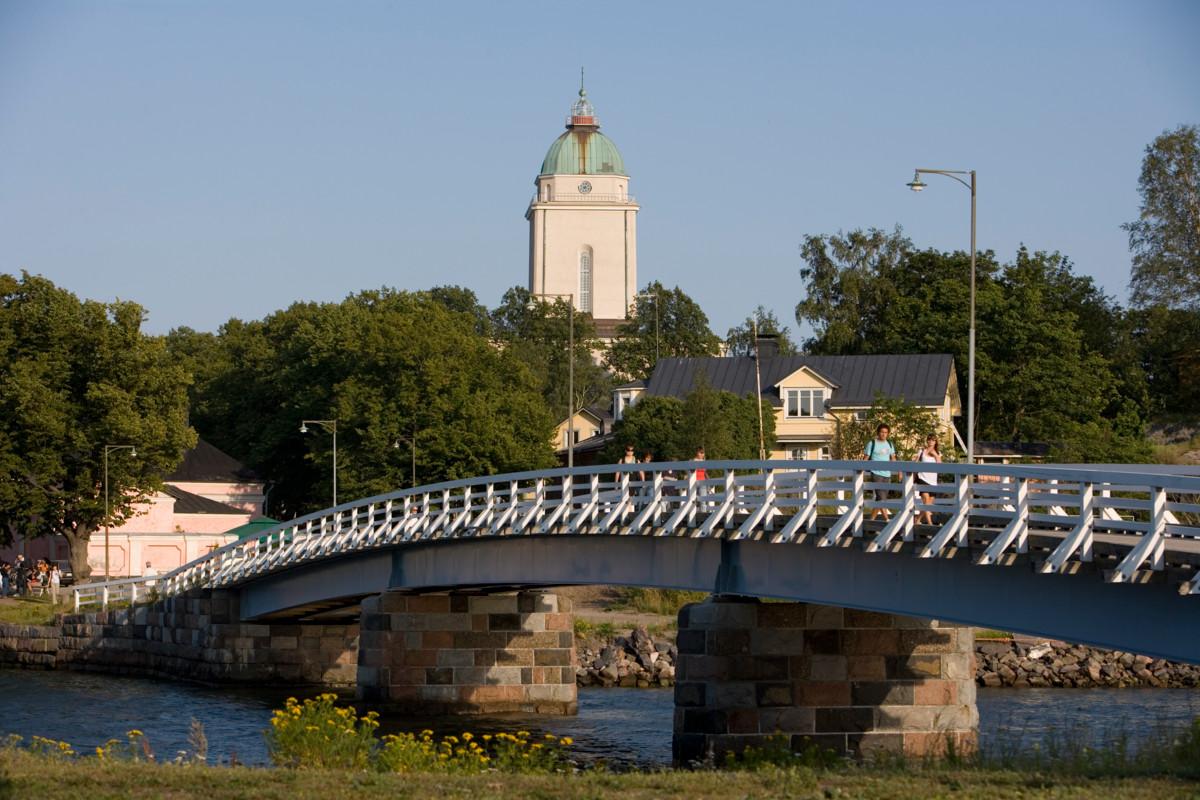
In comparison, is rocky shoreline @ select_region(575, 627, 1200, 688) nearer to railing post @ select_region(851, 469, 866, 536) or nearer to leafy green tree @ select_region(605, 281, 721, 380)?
railing post @ select_region(851, 469, 866, 536)

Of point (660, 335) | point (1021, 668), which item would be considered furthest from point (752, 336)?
point (1021, 668)

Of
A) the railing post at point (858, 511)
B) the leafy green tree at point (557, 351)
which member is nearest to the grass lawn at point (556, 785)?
the railing post at point (858, 511)

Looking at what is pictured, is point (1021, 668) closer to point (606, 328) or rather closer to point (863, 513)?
point (863, 513)

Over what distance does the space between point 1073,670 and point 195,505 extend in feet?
184

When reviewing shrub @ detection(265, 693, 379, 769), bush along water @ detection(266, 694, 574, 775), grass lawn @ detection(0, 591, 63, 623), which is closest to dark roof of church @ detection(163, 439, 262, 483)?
grass lawn @ detection(0, 591, 63, 623)

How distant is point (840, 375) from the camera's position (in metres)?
98.0

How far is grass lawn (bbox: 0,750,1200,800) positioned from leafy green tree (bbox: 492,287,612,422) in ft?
337

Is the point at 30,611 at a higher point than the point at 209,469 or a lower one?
lower

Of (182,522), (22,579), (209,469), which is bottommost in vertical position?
(22,579)

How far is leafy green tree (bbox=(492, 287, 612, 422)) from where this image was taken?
130 meters

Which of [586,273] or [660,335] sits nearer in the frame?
[660,335]

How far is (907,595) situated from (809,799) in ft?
25.5

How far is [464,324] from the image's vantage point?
96.6 meters

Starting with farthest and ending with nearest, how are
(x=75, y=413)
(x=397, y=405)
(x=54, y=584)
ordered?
1. (x=397, y=405)
2. (x=75, y=413)
3. (x=54, y=584)
